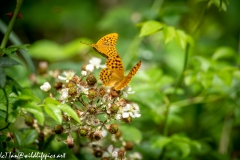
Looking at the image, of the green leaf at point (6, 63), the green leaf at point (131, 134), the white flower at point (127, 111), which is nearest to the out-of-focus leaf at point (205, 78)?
the green leaf at point (131, 134)

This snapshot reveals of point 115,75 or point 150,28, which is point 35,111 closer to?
point 115,75

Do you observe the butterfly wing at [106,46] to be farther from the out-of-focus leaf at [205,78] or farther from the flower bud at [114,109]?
the out-of-focus leaf at [205,78]

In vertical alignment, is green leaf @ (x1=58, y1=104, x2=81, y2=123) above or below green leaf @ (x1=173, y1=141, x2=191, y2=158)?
below

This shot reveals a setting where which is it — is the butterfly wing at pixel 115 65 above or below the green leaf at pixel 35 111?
above

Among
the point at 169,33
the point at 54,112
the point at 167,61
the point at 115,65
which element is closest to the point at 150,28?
the point at 169,33

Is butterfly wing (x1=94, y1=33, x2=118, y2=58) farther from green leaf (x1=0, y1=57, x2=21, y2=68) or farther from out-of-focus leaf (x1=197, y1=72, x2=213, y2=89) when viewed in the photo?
out-of-focus leaf (x1=197, y1=72, x2=213, y2=89)

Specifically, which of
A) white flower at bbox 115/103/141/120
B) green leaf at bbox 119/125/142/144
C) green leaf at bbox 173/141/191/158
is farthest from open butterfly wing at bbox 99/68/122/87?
green leaf at bbox 173/141/191/158
